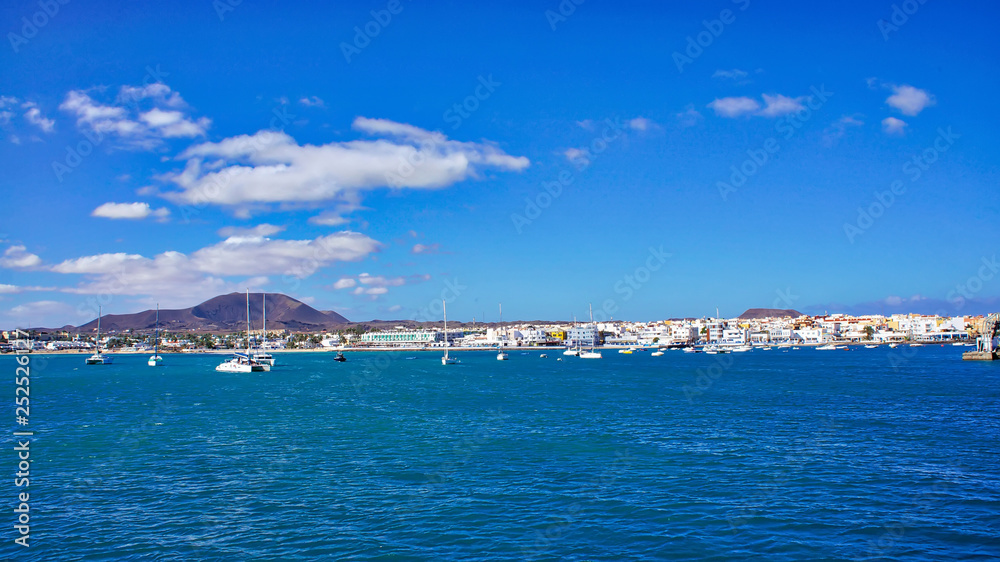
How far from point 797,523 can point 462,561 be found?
26.6 feet

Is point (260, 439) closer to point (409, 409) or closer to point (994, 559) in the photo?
point (409, 409)

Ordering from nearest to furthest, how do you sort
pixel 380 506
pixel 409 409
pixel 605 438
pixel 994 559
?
pixel 994 559
pixel 380 506
pixel 605 438
pixel 409 409

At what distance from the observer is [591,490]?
17719 mm

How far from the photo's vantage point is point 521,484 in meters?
18.5

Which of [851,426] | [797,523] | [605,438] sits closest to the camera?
[797,523]

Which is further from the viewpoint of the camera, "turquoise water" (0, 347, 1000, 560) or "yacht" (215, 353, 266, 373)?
"yacht" (215, 353, 266, 373)

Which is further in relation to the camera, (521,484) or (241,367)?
(241,367)

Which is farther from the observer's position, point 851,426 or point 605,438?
point 851,426

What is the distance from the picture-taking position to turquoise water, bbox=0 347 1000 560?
44.4 feet

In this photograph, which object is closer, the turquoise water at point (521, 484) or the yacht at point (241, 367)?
the turquoise water at point (521, 484)

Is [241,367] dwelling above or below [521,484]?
below

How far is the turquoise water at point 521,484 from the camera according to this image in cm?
1354

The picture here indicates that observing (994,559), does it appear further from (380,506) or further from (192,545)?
(192,545)

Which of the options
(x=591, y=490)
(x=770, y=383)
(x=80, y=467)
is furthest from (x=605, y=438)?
(x=770, y=383)
